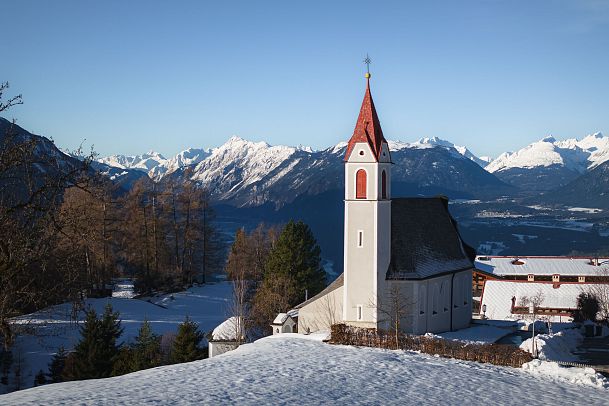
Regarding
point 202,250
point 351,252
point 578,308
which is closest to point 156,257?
point 202,250

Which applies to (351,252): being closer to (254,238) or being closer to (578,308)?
(578,308)

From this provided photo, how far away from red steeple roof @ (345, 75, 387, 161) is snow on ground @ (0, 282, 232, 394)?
17748mm

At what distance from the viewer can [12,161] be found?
14.1m

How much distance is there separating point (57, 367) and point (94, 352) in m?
3.74

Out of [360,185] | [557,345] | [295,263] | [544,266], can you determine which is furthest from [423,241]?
[544,266]

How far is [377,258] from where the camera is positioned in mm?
34281

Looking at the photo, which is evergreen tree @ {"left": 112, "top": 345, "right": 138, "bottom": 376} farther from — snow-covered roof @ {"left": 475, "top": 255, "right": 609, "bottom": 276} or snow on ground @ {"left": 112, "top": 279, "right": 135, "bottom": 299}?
snow-covered roof @ {"left": 475, "top": 255, "right": 609, "bottom": 276}

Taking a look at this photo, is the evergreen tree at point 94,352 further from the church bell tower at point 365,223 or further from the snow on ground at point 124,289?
the snow on ground at point 124,289

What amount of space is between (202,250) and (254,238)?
5362 mm

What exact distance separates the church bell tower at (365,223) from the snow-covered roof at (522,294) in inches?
817

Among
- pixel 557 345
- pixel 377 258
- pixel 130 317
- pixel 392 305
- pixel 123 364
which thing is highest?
pixel 377 258

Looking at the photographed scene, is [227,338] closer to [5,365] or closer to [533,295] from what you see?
[5,365]

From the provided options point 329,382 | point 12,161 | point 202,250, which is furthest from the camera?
point 202,250

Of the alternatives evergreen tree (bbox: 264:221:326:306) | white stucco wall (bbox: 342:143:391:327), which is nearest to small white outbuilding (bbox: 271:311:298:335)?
white stucco wall (bbox: 342:143:391:327)
